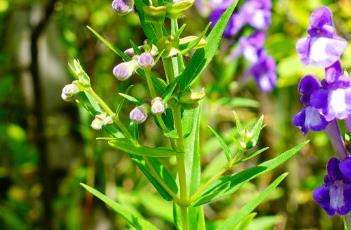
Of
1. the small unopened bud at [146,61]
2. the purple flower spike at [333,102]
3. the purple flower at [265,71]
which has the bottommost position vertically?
the purple flower at [265,71]

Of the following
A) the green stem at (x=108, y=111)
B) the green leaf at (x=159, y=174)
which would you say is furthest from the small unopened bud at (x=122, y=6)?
the green leaf at (x=159, y=174)

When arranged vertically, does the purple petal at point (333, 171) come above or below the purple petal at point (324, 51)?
below

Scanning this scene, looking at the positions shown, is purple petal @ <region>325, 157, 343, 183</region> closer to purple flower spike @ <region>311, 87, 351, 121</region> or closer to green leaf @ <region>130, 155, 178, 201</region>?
purple flower spike @ <region>311, 87, 351, 121</region>

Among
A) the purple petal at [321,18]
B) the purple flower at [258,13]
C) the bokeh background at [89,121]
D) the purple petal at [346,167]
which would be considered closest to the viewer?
the purple petal at [346,167]

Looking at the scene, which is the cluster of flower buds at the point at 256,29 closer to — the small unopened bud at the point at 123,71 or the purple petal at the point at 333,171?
the purple petal at the point at 333,171

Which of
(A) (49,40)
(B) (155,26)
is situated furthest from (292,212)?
(B) (155,26)

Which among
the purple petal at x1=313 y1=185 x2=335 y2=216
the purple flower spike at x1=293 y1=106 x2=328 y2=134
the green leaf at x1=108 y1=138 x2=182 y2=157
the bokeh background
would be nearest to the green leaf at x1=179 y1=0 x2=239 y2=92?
the green leaf at x1=108 y1=138 x2=182 y2=157
